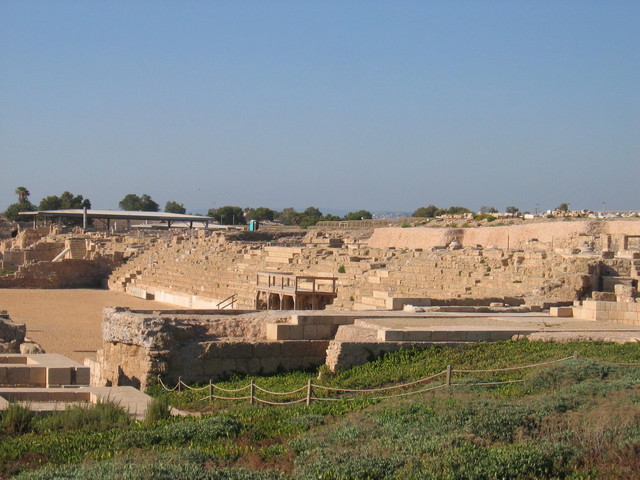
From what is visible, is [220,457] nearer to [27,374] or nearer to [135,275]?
[27,374]

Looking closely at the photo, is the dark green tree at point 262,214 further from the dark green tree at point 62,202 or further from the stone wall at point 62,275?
the stone wall at point 62,275

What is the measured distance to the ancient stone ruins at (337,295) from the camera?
12.4 meters

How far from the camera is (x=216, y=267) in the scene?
35688mm

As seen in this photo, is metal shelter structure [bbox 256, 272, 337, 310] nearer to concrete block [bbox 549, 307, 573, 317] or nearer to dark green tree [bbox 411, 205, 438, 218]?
concrete block [bbox 549, 307, 573, 317]

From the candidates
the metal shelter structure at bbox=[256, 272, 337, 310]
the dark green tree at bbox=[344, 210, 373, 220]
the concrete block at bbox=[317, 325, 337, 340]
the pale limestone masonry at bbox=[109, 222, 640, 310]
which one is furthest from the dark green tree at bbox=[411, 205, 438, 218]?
the concrete block at bbox=[317, 325, 337, 340]

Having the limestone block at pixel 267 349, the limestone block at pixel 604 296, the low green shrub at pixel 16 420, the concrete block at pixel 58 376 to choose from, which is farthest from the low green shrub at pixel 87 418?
the limestone block at pixel 604 296

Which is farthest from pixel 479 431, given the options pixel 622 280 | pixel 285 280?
pixel 285 280

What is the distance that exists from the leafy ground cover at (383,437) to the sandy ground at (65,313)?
10.5m

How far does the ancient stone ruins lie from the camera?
1235cm

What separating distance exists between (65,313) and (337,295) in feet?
36.7

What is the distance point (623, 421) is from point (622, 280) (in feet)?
48.1

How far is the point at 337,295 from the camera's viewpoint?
Answer: 2397 cm

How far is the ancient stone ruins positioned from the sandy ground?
1883 millimetres

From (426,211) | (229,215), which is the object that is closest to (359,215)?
(426,211)
